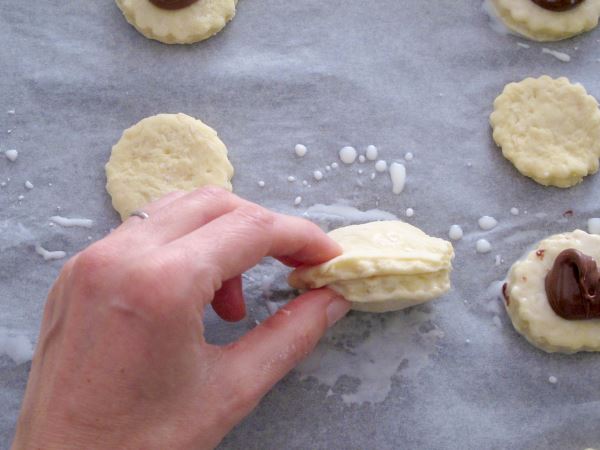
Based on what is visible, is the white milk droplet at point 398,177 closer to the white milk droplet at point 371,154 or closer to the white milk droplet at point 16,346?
the white milk droplet at point 371,154

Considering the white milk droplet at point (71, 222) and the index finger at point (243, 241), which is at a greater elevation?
the index finger at point (243, 241)

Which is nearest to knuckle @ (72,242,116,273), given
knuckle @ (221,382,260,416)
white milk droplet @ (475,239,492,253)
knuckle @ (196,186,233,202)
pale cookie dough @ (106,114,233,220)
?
knuckle @ (196,186,233,202)

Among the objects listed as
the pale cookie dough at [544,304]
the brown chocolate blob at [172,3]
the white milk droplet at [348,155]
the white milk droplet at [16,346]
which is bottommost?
the white milk droplet at [16,346]

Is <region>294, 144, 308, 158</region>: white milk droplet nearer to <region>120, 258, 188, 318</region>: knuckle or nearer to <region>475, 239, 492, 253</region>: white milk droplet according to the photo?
<region>475, 239, 492, 253</region>: white milk droplet

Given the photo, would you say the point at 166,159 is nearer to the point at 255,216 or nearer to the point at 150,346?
the point at 255,216

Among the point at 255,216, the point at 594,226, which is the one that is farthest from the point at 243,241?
the point at 594,226

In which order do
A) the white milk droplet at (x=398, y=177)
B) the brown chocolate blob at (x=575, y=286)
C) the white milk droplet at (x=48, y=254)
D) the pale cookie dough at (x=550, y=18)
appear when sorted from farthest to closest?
the pale cookie dough at (x=550, y=18) < the white milk droplet at (x=398, y=177) < the white milk droplet at (x=48, y=254) < the brown chocolate blob at (x=575, y=286)

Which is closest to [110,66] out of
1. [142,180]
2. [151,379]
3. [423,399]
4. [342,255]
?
[142,180]

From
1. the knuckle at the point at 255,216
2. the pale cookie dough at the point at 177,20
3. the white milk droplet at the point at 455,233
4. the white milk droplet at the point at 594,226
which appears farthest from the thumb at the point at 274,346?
the pale cookie dough at the point at 177,20
